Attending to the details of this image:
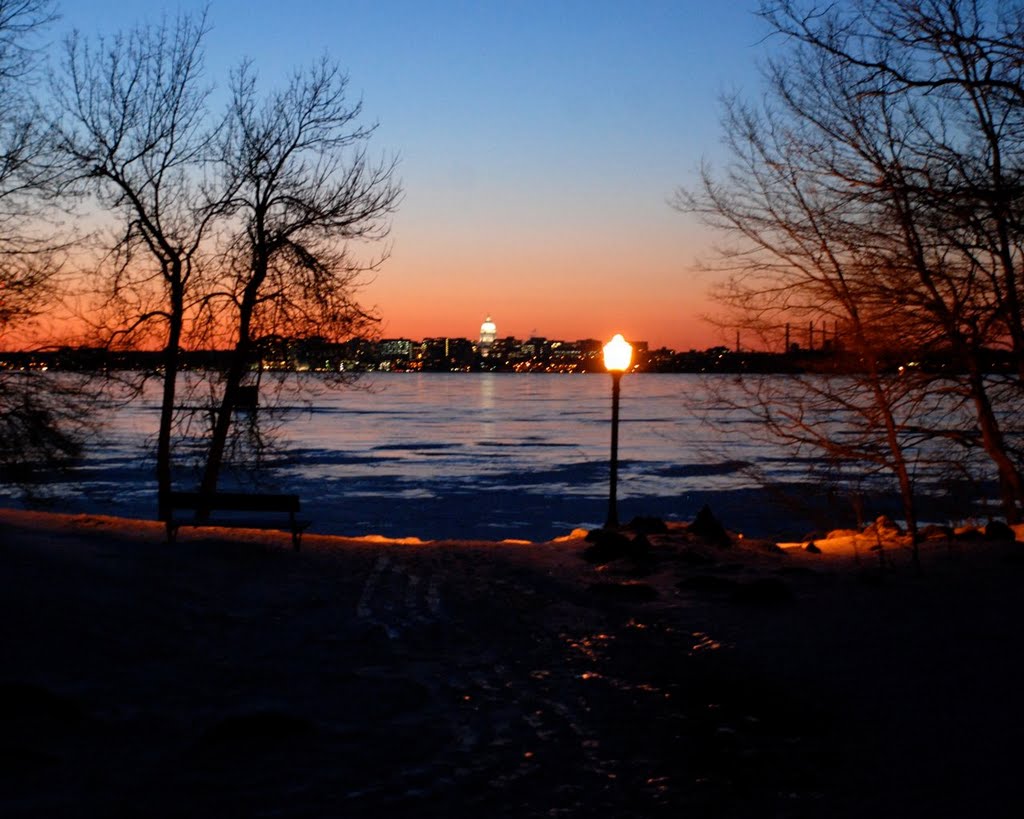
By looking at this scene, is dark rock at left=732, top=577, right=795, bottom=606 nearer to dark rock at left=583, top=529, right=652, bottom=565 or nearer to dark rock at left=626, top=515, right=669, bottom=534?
dark rock at left=583, top=529, right=652, bottom=565

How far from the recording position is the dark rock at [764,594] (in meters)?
9.62

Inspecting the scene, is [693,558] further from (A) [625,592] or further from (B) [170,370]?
(B) [170,370]

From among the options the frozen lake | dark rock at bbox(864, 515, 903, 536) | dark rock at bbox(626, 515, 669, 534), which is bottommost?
the frozen lake

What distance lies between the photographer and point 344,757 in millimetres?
5395

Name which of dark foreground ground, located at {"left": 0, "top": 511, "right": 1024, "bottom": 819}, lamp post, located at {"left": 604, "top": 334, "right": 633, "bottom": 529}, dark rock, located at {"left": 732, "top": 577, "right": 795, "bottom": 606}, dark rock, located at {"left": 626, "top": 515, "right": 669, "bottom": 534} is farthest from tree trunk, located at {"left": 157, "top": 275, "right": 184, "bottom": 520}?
dark rock, located at {"left": 732, "top": 577, "right": 795, "bottom": 606}

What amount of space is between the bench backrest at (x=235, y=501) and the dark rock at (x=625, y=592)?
4502mm

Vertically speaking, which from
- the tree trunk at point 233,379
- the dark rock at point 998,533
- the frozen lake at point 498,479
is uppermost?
the tree trunk at point 233,379

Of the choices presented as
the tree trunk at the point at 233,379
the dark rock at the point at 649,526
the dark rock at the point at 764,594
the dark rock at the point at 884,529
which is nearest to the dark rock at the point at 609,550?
the dark rock at the point at 649,526

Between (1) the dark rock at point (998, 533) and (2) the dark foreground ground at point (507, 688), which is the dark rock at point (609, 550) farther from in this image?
(1) the dark rock at point (998, 533)

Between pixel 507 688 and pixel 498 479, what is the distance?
93.2 feet

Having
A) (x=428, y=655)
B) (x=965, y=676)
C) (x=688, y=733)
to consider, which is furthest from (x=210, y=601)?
(x=965, y=676)

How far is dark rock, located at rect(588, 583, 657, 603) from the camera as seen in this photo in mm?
10250

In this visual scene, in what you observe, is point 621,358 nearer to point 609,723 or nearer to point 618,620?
point 618,620

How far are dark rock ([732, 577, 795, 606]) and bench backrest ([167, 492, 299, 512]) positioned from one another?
5.99 metres
